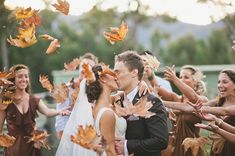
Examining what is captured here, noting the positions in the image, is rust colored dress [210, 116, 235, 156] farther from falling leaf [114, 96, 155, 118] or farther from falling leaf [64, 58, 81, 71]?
falling leaf [64, 58, 81, 71]

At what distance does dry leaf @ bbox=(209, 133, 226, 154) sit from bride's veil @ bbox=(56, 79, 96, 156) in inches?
53.8

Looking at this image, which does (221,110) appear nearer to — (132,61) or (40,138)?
(132,61)

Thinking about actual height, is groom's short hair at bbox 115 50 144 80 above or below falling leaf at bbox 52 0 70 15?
below

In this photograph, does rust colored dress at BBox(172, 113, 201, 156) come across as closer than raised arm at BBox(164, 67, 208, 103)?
No

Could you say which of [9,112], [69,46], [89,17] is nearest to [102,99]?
[9,112]

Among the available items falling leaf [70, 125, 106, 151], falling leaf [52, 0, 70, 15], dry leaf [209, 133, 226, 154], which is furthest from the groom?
dry leaf [209, 133, 226, 154]

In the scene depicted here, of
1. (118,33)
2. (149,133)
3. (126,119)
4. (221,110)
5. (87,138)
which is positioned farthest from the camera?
(221,110)

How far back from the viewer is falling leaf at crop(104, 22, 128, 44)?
5.34 metres

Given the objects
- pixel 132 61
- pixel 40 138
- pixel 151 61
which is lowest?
pixel 40 138

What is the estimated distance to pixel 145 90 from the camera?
16.9 feet

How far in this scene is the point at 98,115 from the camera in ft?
16.0

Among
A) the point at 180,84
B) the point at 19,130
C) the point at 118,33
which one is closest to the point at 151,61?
the point at 180,84

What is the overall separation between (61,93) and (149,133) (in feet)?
7.78

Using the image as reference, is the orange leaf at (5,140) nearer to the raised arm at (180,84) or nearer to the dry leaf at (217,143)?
the raised arm at (180,84)
